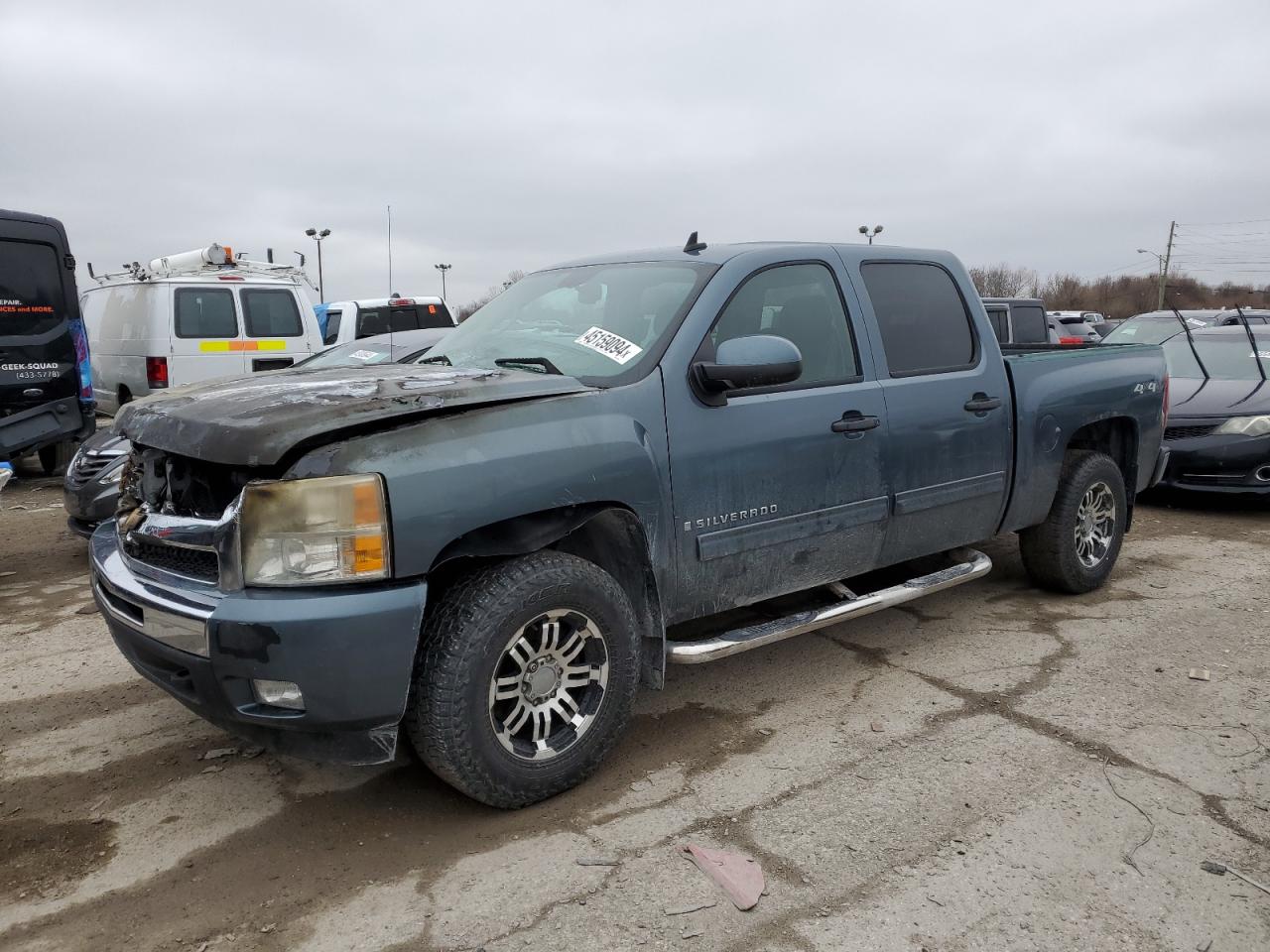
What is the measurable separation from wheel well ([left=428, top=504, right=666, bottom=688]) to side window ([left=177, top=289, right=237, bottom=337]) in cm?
970

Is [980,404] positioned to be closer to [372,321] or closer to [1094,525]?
[1094,525]

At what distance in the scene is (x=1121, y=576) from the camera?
5891 millimetres

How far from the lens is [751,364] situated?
10.7ft

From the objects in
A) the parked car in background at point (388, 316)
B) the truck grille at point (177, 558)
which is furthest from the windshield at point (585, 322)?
the parked car in background at point (388, 316)

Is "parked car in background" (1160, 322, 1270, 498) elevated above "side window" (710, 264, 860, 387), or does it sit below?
below

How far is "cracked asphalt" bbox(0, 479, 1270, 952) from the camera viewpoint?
8.14ft

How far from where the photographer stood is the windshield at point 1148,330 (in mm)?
10766

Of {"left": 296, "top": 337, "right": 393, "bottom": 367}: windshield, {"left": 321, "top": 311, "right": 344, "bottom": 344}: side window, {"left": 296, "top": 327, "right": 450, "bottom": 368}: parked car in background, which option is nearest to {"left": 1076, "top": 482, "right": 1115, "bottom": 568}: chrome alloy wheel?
{"left": 296, "top": 327, "right": 450, "bottom": 368}: parked car in background

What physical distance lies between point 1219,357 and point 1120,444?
4.70m

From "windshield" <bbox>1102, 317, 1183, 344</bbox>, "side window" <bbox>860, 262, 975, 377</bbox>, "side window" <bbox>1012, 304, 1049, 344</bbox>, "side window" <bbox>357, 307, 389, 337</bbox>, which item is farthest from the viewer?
"side window" <bbox>357, 307, 389, 337</bbox>

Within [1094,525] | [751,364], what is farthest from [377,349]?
[1094,525]

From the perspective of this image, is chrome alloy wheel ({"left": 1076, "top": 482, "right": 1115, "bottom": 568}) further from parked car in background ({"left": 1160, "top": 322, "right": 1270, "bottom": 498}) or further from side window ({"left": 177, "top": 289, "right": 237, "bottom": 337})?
side window ({"left": 177, "top": 289, "right": 237, "bottom": 337})

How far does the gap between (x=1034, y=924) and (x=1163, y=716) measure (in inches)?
66.2

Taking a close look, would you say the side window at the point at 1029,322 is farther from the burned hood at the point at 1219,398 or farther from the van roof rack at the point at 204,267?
the van roof rack at the point at 204,267
